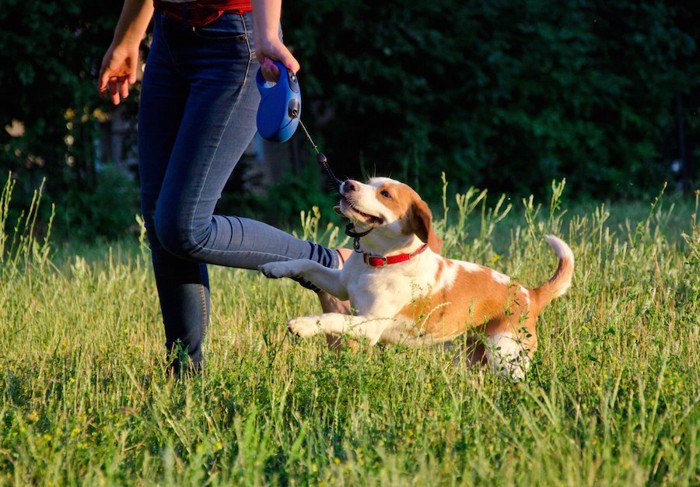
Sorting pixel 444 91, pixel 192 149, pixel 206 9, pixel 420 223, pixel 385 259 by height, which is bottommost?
pixel 444 91

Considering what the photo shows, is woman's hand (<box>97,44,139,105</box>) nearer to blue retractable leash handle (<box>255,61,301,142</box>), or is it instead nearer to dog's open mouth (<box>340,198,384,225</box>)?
blue retractable leash handle (<box>255,61,301,142</box>)

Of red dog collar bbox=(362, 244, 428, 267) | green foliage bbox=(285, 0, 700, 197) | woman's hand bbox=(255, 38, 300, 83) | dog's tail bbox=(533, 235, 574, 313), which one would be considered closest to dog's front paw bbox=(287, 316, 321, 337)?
red dog collar bbox=(362, 244, 428, 267)

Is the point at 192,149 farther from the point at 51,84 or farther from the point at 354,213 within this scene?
the point at 51,84

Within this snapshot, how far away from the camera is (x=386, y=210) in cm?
414

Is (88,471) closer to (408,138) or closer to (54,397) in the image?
(54,397)

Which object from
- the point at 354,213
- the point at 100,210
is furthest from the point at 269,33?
the point at 100,210

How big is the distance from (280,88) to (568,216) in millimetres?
7686

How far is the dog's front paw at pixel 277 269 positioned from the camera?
4074 mm

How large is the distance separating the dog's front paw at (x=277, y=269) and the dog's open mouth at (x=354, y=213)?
33 centimetres

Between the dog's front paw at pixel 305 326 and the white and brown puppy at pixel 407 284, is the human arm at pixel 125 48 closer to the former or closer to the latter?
the white and brown puppy at pixel 407 284

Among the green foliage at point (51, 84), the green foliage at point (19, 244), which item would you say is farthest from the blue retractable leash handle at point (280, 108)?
the green foliage at point (51, 84)

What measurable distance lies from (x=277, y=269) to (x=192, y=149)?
71cm

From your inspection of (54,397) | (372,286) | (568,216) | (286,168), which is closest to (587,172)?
(568,216)

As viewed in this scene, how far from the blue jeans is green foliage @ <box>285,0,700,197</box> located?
23.4ft
